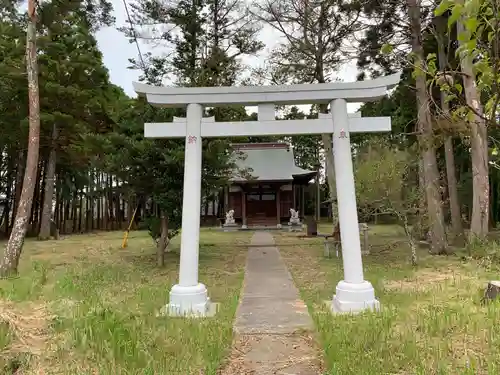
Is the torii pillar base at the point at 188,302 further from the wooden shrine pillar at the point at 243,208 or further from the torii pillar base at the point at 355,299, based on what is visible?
the wooden shrine pillar at the point at 243,208

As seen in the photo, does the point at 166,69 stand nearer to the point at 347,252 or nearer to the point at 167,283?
the point at 167,283

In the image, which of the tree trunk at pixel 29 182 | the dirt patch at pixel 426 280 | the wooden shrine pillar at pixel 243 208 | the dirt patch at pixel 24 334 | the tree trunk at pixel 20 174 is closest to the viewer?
the dirt patch at pixel 24 334

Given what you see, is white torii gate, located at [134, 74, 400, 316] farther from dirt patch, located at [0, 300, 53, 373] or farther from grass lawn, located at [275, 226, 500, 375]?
dirt patch, located at [0, 300, 53, 373]

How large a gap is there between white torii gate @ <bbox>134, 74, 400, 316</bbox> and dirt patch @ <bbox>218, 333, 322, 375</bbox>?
1.28m

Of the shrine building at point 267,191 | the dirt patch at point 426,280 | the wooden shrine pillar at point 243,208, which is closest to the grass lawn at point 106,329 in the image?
the dirt patch at point 426,280

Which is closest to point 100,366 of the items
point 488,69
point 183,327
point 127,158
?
point 183,327

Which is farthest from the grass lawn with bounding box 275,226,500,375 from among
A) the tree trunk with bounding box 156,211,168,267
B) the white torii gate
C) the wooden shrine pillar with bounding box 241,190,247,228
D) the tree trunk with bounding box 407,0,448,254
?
the wooden shrine pillar with bounding box 241,190,247,228

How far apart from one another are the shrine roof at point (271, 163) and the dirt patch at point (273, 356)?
1568 cm

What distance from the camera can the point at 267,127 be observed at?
5164 mm

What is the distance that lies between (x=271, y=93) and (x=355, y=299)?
278 cm

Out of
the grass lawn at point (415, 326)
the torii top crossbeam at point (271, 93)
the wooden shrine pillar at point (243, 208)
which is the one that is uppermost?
the torii top crossbeam at point (271, 93)

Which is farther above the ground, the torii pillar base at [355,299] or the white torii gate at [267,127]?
the white torii gate at [267,127]

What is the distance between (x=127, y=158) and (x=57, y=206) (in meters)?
13.0

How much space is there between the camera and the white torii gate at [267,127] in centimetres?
500
